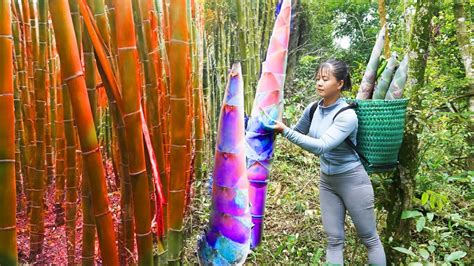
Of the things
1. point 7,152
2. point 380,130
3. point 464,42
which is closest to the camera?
point 7,152

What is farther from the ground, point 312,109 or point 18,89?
point 18,89

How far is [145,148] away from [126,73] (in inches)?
7.0

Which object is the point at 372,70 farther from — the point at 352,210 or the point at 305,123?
the point at 352,210

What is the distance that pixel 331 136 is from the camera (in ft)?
4.48

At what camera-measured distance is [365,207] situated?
1455 mm

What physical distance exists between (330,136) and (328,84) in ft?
0.69

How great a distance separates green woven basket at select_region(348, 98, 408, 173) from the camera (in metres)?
1.37

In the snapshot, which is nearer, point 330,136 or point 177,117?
point 177,117

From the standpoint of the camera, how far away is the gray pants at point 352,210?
146cm

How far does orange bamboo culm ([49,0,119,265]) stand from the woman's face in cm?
97

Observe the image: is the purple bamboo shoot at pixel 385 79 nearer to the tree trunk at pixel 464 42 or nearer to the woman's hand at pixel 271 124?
the woman's hand at pixel 271 124

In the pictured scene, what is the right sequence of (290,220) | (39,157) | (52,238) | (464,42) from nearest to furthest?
(39,157) < (52,238) < (464,42) < (290,220)

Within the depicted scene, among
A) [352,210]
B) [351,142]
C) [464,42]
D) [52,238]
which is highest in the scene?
[464,42]

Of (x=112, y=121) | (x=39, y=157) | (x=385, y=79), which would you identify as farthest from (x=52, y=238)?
(x=385, y=79)
